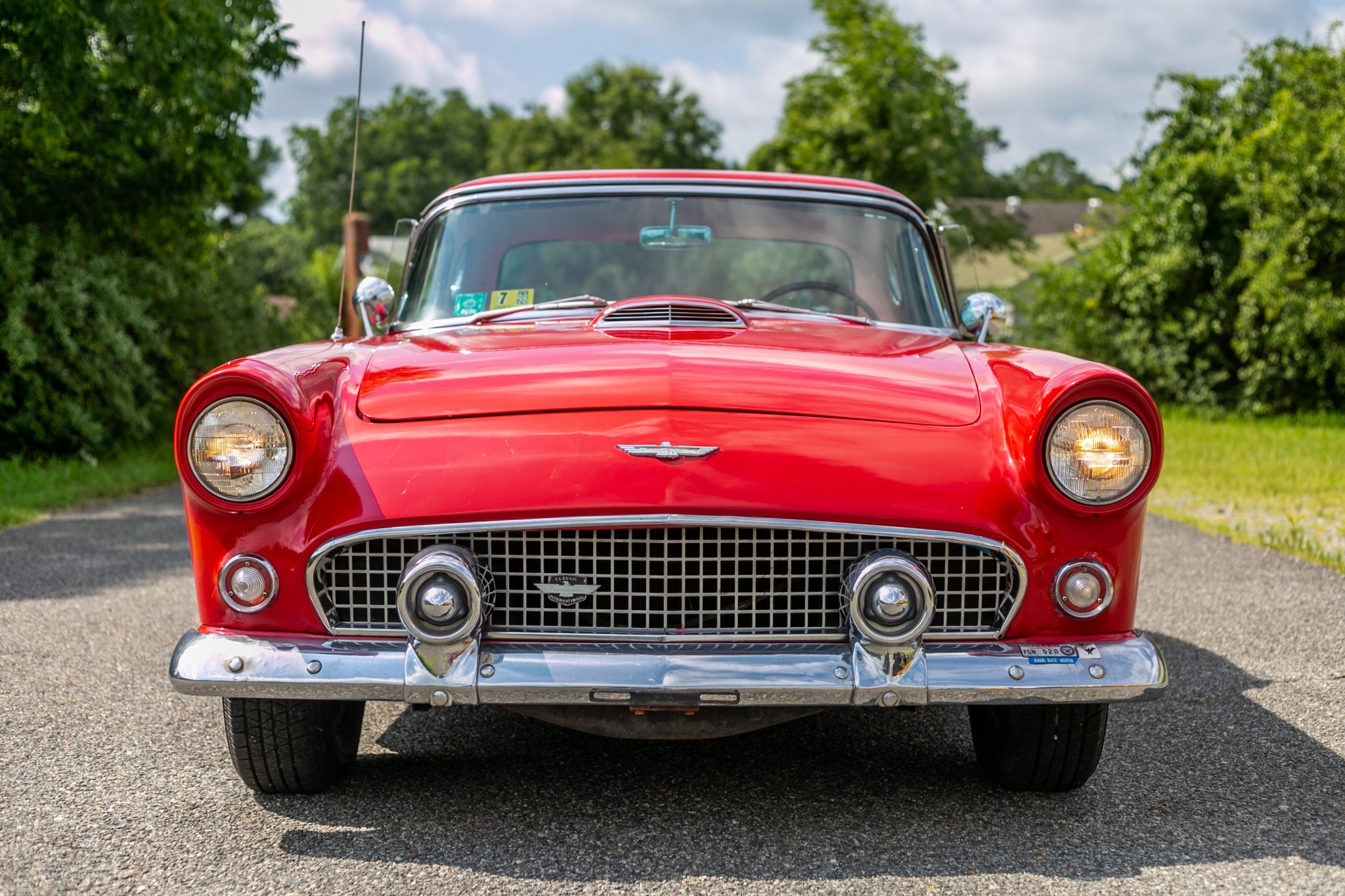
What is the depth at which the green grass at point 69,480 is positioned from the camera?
7.95 m

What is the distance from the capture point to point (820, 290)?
3.88m

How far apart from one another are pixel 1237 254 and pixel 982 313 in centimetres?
1164

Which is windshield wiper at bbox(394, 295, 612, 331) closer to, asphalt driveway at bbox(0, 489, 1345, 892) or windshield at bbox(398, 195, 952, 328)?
windshield at bbox(398, 195, 952, 328)

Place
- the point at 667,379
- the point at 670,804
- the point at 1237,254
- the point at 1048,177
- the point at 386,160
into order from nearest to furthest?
the point at 667,379, the point at 670,804, the point at 1237,254, the point at 386,160, the point at 1048,177

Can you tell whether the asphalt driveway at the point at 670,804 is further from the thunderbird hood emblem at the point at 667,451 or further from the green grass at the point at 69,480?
the green grass at the point at 69,480

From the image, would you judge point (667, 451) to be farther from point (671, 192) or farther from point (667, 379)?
point (671, 192)

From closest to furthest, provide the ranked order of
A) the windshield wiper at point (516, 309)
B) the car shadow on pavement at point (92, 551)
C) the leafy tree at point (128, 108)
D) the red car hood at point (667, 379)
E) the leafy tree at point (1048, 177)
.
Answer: the red car hood at point (667, 379) → the windshield wiper at point (516, 309) → the car shadow on pavement at point (92, 551) → the leafy tree at point (128, 108) → the leafy tree at point (1048, 177)

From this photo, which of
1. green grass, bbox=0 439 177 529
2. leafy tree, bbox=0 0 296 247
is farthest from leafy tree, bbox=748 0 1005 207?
green grass, bbox=0 439 177 529

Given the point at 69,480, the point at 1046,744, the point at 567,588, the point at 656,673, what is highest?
the point at 567,588

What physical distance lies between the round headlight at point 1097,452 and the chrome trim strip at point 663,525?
21cm

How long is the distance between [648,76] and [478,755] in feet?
183

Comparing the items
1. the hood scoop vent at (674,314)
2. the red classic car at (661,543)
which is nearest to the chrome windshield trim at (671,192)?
the hood scoop vent at (674,314)

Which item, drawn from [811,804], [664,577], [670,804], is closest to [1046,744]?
[811,804]

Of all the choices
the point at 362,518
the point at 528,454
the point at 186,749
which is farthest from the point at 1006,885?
the point at 186,749
